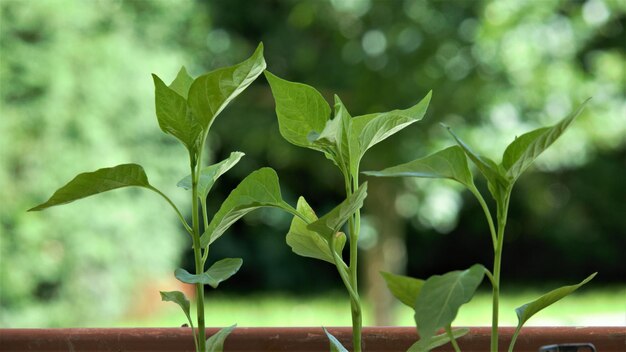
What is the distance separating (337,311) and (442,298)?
5947 millimetres

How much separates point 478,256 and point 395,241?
2.92 m

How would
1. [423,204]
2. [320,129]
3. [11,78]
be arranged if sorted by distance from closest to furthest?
[320,129], [11,78], [423,204]

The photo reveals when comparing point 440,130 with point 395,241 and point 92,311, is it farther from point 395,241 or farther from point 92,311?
point 92,311

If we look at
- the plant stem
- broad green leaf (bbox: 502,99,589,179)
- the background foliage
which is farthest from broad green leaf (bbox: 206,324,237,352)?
the background foliage

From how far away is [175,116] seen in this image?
57 cm

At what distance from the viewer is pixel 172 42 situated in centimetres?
574

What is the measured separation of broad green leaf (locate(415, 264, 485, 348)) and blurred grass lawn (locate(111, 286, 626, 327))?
4.72 meters

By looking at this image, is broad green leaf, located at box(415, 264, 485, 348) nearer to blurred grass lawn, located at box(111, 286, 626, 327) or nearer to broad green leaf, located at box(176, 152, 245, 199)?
broad green leaf, located at box(176, 152, 245, 199)

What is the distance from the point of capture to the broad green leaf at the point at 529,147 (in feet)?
1.63

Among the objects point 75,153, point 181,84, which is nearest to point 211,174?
point 181,84

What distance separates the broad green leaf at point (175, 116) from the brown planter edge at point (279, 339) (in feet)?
0.80

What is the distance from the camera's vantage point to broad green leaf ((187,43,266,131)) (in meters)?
0.53

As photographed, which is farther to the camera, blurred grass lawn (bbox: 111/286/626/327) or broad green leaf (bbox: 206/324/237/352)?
blurred grass lawn (bbox: 111/286/626/327)

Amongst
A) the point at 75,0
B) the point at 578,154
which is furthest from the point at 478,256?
the point at 75,0
